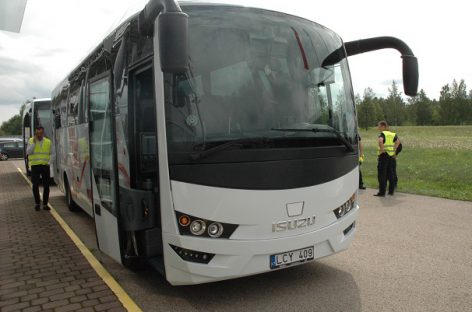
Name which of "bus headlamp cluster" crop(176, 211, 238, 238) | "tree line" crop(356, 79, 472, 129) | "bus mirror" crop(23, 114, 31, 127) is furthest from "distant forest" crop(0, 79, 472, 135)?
"bus headlamp cluster" crop(176, 211, 238, 238)

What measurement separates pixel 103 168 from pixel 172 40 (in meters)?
2.31

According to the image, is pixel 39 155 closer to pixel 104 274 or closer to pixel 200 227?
pixel 104 274

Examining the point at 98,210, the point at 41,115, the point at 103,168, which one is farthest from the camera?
the point at 41,115

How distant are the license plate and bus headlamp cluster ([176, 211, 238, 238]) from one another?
57 centimetres

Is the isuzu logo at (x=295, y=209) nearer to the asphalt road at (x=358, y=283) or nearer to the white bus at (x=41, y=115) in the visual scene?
the asphalt road at (x=358, y=283)

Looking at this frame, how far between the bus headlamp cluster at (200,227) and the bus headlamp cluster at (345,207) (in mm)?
1329

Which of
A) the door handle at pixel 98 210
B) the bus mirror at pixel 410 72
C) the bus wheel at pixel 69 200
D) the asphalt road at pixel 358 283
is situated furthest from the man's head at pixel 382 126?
the door handle at pixel 98 210

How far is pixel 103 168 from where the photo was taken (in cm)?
503

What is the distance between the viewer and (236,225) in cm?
381

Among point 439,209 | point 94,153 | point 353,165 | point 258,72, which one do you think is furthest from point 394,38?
point 439,209

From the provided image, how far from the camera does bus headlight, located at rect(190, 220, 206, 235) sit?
3.76 meters

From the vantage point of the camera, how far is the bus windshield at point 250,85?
3.79 m

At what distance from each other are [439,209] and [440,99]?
280 ft

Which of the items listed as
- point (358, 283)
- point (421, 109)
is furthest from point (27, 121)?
point (421, 109)
